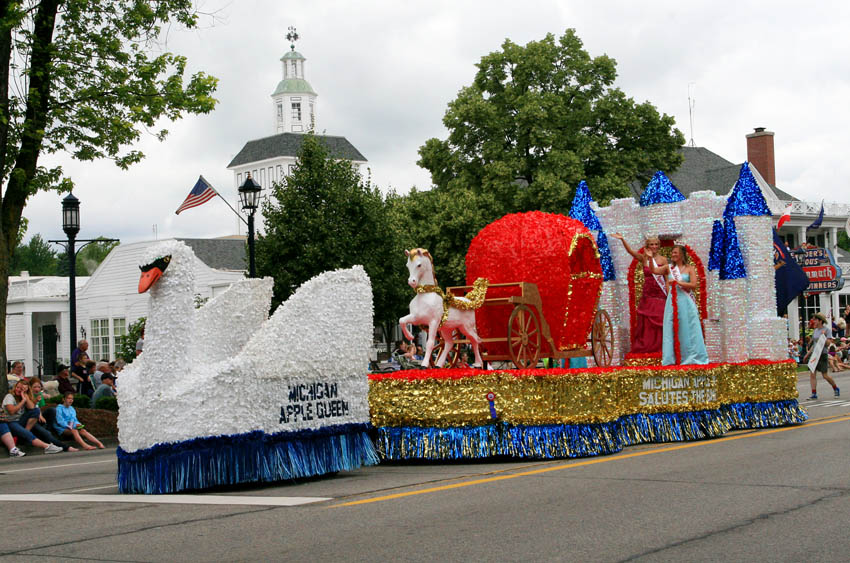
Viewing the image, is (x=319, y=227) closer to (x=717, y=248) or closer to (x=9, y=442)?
(x=9, y=442)

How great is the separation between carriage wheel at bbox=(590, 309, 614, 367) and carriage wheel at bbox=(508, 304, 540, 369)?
2413mm

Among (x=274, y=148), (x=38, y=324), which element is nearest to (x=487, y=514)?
(x=38, y=324)

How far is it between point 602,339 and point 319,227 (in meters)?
19.2

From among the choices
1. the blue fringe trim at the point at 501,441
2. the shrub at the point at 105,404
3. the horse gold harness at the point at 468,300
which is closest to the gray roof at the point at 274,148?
the shrub at the point at 105,404

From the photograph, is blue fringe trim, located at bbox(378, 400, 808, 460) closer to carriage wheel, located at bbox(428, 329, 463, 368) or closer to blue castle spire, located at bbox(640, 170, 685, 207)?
carriage wheel, located at bbox(428, 329, 463, 368)

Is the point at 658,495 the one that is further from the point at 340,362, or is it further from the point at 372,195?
the point at 372,195

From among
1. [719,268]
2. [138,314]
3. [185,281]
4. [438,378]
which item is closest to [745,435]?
[719,268]

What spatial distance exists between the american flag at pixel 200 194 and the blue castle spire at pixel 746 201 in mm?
14947

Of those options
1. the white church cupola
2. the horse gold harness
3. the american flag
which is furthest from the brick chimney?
the white church cupola

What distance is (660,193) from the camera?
16.8m

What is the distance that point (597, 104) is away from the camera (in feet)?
131

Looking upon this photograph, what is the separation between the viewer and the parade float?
37.5ft

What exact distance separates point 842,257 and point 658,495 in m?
58.2

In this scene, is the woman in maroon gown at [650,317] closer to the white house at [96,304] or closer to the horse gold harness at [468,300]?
the horse gold harness at [468,300]
